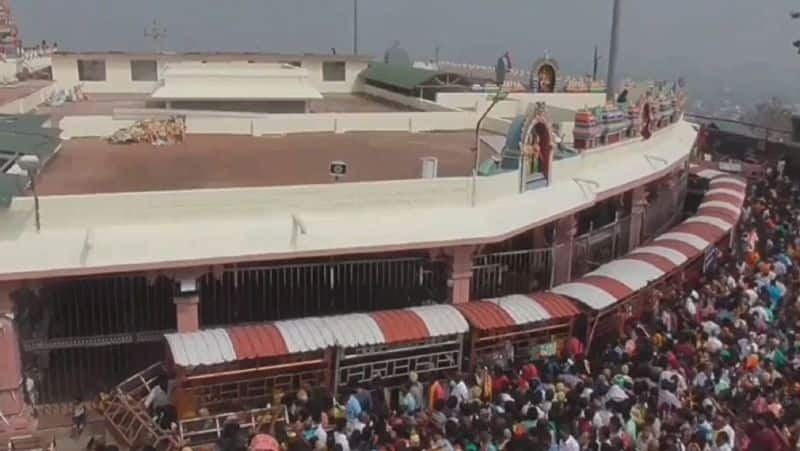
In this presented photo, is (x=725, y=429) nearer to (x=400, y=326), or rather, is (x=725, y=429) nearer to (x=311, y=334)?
(x=400, y=326)

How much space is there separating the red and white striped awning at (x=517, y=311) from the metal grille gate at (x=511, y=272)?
1130mm

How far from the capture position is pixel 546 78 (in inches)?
1167

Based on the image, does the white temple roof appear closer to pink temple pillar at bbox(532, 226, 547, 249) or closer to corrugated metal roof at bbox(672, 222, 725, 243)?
pink temple pillar at bbox(532, 226, 547, 249)

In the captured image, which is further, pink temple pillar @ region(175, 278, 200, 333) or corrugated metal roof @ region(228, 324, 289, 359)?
pink temple pillar @ region(175, 278, 200, 333)

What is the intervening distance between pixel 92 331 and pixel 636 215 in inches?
523

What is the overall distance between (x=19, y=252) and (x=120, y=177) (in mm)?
4364

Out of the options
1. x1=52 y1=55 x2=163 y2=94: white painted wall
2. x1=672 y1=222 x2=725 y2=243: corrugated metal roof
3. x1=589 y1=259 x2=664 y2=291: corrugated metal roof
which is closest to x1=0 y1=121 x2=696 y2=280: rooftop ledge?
x1=589 y1=259 x2=664 y2=291: corrugated metal roof

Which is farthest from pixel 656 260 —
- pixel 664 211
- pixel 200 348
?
pixel 200 348

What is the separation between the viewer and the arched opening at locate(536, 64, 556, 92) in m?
A: 29.6

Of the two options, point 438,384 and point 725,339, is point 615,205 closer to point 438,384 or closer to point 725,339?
point 725,339

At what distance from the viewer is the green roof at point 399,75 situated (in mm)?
30141

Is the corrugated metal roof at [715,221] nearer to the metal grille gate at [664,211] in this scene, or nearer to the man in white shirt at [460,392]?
the metal grille gate at [664,211]

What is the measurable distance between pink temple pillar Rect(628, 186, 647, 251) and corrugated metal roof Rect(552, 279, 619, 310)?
250 inches

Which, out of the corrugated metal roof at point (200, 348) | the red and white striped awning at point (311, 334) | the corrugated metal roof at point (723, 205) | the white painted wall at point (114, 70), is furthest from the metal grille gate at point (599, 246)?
the white painted wall at point (114, 70)
